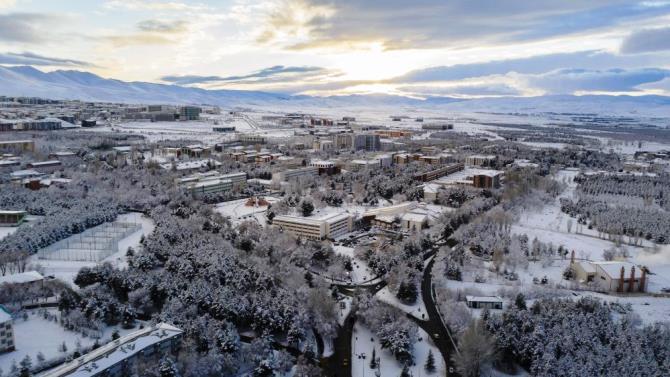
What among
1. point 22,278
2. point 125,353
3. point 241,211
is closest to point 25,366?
point 125,353

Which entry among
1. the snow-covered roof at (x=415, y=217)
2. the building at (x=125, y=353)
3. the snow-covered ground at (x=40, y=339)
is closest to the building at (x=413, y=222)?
the snow-covered roof at (x=415, y=217)

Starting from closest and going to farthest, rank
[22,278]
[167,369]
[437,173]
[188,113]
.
→ [167,369], [22,278], [437,173], [188,113]

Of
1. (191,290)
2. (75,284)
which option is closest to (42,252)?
(75,284)

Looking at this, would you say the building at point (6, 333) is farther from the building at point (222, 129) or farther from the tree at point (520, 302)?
the building at point (222, 129)

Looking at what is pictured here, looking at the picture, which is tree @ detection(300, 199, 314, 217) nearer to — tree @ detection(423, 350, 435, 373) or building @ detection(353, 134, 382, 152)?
tree @ detection(423, 350, 435, 373)

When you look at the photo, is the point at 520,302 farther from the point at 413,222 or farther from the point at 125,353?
the point at 125,353

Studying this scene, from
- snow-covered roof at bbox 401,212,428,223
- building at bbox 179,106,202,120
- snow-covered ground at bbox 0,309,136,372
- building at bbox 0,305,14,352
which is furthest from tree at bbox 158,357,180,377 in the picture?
building at bbox 179,106,202,120
